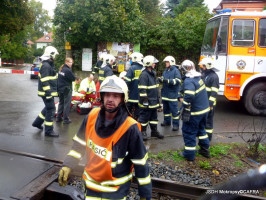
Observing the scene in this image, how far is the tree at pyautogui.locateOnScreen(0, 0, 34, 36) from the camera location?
18141 millimetres

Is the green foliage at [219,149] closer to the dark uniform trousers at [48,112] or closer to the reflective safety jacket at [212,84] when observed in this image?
the reflective safety jacket at [212,84]

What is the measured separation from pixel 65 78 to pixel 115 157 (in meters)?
4.97

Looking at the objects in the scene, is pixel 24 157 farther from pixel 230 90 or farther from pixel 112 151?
pixel 230 90

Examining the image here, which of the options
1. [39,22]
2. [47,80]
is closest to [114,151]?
[47,80]

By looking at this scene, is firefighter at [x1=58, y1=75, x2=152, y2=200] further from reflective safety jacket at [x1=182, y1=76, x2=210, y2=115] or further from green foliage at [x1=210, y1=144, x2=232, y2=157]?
green foliage at [x1=210, y1=144, x2=232, y2=157]

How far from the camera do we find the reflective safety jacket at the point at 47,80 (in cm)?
578

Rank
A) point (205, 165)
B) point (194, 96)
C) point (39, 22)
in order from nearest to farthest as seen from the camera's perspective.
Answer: point (205, 165), point (194, 96), point (39, 22)

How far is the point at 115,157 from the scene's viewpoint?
7.77 ft

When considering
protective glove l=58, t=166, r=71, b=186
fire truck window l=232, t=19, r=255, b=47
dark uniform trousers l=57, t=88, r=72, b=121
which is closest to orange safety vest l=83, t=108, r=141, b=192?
protective glove l=58, t=166, r=71, b=186

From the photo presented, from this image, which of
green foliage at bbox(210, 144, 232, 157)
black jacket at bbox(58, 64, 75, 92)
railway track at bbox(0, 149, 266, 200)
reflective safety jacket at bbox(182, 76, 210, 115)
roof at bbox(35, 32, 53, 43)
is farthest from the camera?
roof at bbox(35, 32, 53, 43)

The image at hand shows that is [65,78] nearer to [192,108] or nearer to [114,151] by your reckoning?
[192,108]

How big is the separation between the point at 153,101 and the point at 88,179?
12.6 feet

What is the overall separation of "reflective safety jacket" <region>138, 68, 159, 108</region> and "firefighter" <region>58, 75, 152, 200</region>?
3.50 metres

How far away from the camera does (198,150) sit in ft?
18.4
